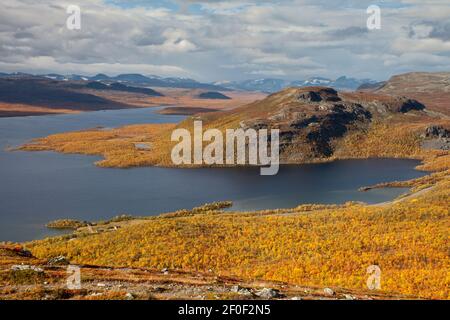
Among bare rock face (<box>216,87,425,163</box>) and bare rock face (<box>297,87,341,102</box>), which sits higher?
bare rock face (<box>297,87,341,102</box>)

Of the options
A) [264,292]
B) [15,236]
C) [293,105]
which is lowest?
[15,236]

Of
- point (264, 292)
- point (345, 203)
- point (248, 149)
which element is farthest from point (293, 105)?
point (264, 292)

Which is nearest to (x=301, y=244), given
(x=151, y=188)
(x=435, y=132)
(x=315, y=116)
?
(x=151, y=188)

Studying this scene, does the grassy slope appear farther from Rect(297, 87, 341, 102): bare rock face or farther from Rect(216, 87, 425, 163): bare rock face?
Rect(297, 87, 341, 102): bare rock face

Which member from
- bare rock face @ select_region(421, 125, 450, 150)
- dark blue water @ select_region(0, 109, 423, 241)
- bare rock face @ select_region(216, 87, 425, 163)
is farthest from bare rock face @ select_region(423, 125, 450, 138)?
dark blue water @ select_region(0, 109, 423, 241)

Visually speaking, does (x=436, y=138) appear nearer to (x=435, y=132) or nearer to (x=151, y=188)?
(x=435, y=132)

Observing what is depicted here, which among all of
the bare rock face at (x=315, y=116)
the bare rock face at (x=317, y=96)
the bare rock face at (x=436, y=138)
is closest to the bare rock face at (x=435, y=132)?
the bare rock face at (x=436, y=138)

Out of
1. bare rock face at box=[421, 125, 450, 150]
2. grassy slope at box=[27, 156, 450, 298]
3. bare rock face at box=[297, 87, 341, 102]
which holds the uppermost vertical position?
bare rock face at box=[297, 87, 341, 102]
